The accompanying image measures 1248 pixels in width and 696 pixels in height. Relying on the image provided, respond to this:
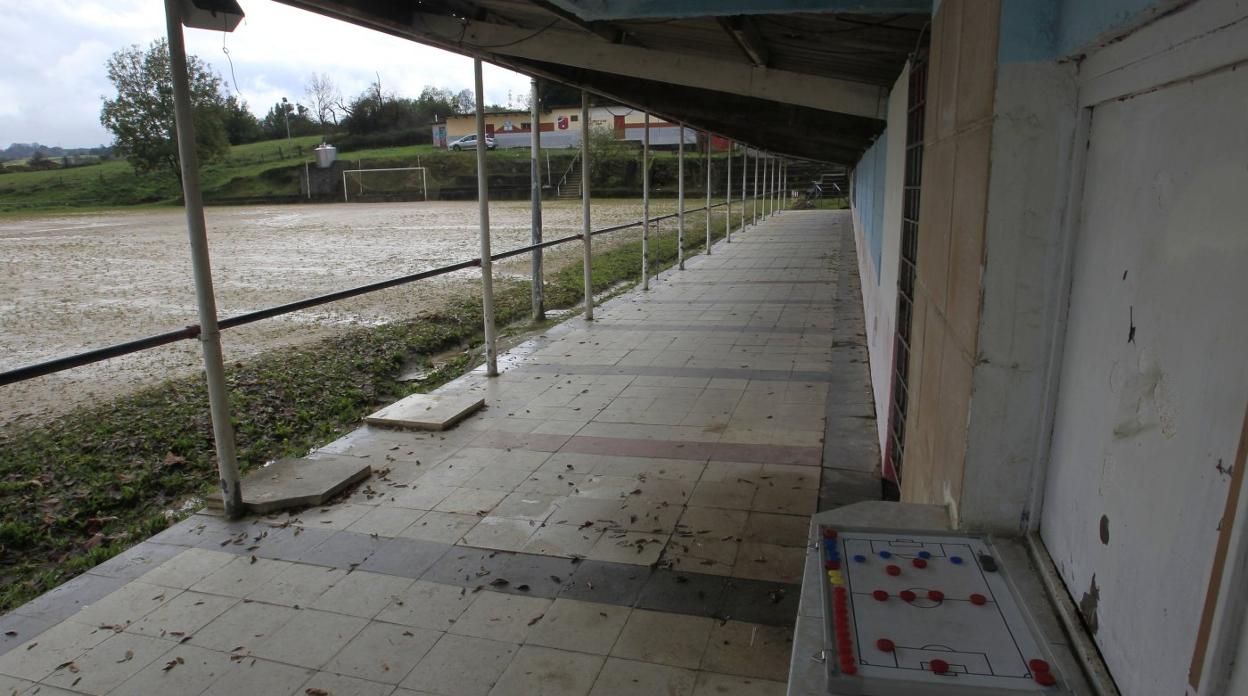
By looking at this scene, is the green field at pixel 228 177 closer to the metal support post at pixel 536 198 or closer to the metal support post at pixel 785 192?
the metal support post at pixel 785 192

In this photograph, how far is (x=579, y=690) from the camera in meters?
2.57

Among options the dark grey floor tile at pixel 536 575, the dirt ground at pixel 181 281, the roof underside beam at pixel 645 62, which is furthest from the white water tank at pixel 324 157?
the dark grey floor tile at pixel 536 575

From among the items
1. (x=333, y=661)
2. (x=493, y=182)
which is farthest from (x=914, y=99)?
(x=493, y=182)

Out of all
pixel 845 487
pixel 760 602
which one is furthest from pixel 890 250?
pixel 760 602

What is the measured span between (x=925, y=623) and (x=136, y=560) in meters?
3.53

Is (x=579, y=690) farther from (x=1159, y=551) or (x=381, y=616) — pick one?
(x=1159, y=551)

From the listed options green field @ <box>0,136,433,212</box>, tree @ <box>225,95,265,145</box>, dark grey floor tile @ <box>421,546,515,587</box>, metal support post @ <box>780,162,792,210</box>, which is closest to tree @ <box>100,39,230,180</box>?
green field @ <box>0,136,433,212</box>

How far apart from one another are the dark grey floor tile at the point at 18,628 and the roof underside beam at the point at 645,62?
3.96 m

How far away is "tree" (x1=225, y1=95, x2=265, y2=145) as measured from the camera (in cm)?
5713

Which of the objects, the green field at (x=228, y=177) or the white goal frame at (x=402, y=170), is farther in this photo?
the white goal frame at (x=402, y=170)

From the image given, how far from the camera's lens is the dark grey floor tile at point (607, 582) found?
3.14 meters

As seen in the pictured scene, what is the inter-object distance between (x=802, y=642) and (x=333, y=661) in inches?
76.3

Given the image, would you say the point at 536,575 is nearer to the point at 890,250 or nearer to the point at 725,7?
the point at 725,7

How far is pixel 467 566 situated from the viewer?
3436 mm
